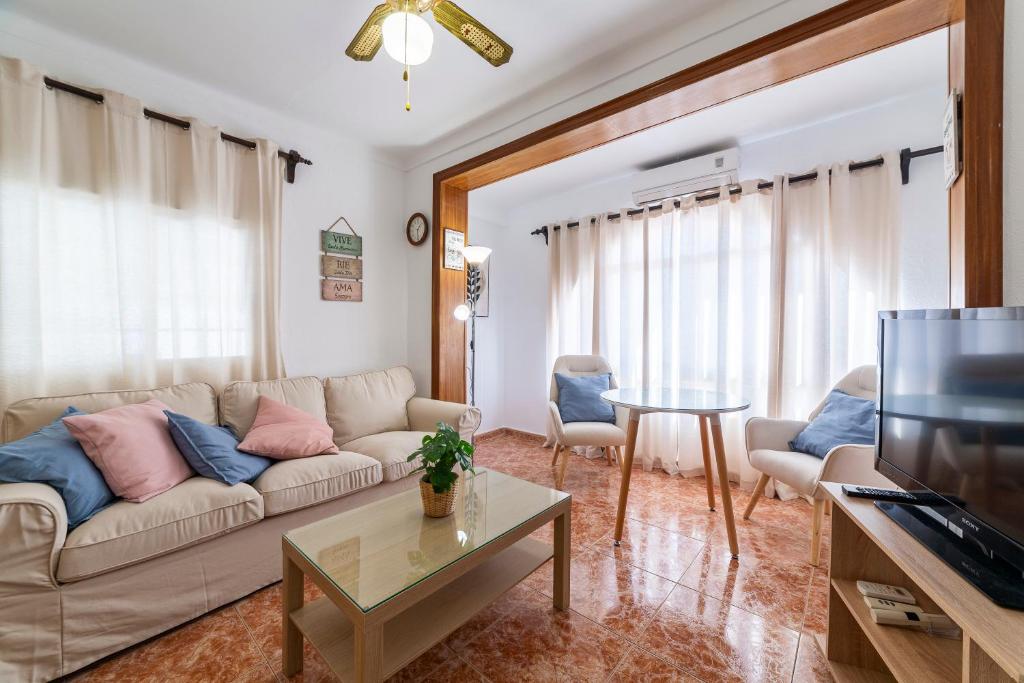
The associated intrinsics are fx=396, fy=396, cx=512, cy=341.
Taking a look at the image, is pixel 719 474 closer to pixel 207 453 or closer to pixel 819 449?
pixel 819 449

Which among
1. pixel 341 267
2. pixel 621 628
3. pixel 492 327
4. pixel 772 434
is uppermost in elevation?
pixel 341 267

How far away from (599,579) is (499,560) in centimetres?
56

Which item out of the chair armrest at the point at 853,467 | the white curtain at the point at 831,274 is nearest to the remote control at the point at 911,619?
the chair armrest at the point at 853,467

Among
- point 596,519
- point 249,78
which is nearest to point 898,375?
point 596,519

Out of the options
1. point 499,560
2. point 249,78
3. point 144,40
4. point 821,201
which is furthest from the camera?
point 821,201

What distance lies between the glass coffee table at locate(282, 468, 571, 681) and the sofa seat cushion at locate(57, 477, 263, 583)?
50 cm

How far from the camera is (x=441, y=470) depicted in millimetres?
1496

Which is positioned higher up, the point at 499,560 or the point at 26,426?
the point at 26,426

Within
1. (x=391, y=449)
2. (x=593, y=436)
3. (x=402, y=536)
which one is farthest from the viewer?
(x=593, y=436)

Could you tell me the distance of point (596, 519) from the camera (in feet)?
8.11

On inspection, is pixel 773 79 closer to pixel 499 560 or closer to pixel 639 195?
pixel 639 195

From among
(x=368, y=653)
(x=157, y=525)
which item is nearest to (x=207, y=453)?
(x=157, y=525)

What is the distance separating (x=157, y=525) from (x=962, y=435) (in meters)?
2.57

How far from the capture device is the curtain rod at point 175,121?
190 cm
